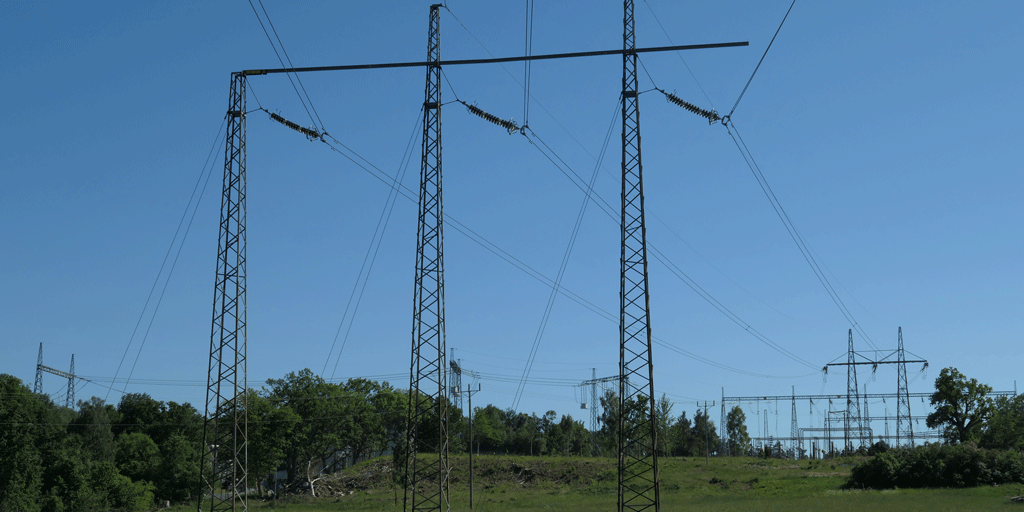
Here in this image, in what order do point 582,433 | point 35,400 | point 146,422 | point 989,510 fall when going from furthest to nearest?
1. point 582,433
2. point 146,422
3. point 35,400
4. point 989,510

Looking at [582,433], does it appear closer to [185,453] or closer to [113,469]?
[185,453]

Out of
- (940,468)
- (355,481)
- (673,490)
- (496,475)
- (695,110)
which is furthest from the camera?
(355,481)

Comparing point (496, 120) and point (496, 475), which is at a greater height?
point (496, 120)

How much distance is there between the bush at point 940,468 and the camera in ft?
213

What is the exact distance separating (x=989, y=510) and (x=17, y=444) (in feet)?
261

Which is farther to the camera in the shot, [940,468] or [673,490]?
[673,490]

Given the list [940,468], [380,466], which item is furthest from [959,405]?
[380,466]

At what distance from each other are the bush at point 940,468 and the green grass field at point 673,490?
9.78ft

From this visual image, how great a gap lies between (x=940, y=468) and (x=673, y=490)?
22.5 m

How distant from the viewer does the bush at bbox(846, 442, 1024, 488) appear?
64.8 m

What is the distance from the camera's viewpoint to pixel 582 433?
154 metres

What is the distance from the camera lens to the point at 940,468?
219 ft

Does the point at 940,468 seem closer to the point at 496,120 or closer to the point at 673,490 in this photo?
the point at 673,490

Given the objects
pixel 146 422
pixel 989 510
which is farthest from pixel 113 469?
pixel 989 510
